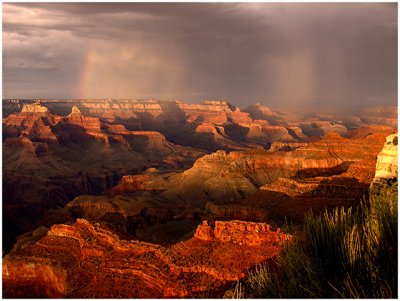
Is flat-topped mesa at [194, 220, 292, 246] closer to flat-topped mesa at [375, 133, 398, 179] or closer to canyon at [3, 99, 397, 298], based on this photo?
canyon at [3, 99, 397, 298]

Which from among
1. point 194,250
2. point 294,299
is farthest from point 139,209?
point 294,299

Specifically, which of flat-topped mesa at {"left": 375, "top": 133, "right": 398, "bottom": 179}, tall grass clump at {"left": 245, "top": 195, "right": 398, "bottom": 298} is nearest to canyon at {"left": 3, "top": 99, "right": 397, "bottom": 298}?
flat-topped mesa at {"left": 375, "top": 133, "right": 398, "bottom": 179}

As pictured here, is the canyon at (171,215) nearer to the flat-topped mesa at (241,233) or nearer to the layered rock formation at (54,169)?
the flat-topped mesa at (241,233)

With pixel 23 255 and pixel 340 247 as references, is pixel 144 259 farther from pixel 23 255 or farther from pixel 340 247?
pixel 340 247

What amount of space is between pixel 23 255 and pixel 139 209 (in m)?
47.5

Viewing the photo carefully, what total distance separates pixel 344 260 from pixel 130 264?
19.0 meters

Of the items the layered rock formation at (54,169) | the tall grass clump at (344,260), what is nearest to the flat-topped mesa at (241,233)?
the tall grass clump at (344,260)

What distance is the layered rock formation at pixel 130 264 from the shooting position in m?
26.5

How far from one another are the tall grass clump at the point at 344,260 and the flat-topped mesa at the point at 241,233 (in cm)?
1584

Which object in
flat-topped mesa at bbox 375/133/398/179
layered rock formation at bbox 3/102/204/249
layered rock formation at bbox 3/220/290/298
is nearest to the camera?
flat-topped mesa at bbox 375/133/398/179

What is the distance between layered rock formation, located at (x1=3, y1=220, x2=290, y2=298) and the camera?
86.8 ft

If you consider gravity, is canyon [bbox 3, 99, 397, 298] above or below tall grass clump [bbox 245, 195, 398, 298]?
below

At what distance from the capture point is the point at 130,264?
29.2 meters

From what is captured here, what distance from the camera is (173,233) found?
59344mm
